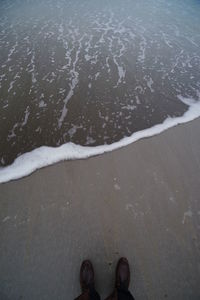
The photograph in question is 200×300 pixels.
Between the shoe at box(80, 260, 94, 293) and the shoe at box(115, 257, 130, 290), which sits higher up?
the shoe at box(80, 260, 94, 293)

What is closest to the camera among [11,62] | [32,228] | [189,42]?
[32,228]

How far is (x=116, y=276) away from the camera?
2.04 metres

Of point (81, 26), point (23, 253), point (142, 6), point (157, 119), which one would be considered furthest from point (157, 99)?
point (142, 6)

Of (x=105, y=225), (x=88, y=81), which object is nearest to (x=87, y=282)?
(x=105, y=225)

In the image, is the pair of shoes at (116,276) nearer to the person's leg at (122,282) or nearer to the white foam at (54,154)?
the person's leg at (122,282)

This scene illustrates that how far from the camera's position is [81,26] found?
8031 mm

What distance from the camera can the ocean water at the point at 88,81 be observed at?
355 cm

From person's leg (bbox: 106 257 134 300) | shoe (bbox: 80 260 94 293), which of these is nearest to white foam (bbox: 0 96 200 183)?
shoe (bbox: 80 260 94 293)

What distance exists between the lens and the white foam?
2.98m

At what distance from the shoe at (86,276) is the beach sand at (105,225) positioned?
0.29 feet

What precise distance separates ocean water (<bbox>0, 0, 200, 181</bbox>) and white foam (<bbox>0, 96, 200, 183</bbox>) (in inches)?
0.7

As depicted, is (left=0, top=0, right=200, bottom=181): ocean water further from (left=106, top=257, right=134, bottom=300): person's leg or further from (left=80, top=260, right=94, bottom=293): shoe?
(left=106, top=257, right=134, bottom=300): person's leg

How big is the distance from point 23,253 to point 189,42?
8.17m

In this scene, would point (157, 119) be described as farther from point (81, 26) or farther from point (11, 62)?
point (81, 26)
